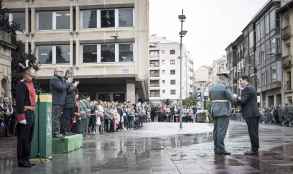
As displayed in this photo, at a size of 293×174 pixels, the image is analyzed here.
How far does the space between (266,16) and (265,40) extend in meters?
3.53

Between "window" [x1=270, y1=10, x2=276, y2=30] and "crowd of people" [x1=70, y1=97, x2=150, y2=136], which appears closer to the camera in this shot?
"crowd of people" [x1=70, y1=97, x2=150, y2=136]

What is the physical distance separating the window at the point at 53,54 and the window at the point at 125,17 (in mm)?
5942

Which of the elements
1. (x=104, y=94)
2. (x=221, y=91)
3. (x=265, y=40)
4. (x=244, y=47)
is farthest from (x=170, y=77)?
(x=221, y=91)

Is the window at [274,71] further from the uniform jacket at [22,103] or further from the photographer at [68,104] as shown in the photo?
the uniform jacket at [22,103]

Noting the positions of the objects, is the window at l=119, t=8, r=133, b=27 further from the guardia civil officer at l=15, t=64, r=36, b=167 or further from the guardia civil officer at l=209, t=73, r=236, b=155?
the guardia civil officer at l=15, t=64, r=36, b=167

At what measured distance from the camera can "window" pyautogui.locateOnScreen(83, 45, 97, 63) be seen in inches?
2141

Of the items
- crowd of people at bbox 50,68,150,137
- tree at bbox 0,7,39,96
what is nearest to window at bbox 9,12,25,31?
tree at bbox 0,7,39,96

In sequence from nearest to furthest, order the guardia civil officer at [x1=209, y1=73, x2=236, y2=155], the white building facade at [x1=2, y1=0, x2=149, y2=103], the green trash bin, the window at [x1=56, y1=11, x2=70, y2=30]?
1. the green trash bin
2. the guardia civil officer at [x1=209, y1=73, x2=236, y2=155]
3. the white building facade at [x1=2, y1=0, x2=149, y2=103]
4. the window at [x1=56, y1=11, x2=70, y2=30]

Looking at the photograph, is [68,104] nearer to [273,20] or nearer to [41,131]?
[41,131]

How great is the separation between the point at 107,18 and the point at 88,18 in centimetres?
196

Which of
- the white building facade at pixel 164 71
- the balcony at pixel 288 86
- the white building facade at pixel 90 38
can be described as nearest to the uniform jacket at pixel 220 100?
the white building facade at pixel 90 38

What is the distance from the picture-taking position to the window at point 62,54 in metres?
55.3

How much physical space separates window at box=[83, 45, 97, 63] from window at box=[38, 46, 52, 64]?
3.45 m

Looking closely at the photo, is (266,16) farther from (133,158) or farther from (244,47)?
(133,158)
